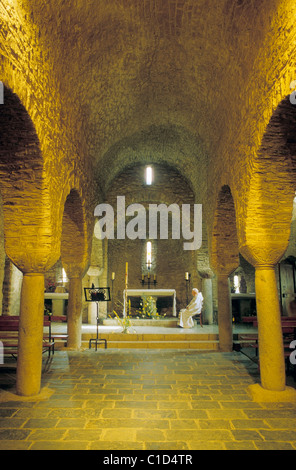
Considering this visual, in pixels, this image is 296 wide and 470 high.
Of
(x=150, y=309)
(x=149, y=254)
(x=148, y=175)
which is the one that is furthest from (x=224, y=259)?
(x=149, y=254)

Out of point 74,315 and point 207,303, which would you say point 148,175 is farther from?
point 74,315

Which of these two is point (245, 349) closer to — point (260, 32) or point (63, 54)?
point (260, 32)

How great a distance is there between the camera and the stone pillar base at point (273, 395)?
16.2 ft

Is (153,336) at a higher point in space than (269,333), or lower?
lower

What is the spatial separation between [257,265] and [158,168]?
868 centimetres

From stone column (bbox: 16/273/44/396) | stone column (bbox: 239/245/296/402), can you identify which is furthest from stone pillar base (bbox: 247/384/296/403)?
stone column (bbox: 16/273/44/396)

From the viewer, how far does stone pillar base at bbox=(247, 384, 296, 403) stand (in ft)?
16.2

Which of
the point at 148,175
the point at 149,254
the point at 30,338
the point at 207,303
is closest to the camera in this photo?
the point at 30,338

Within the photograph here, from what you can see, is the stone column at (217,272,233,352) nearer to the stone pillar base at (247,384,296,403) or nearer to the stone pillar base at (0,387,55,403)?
the stone pillar base at (247,384,296,403)

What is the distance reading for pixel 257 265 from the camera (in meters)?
5.64

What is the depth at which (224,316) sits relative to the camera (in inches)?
344

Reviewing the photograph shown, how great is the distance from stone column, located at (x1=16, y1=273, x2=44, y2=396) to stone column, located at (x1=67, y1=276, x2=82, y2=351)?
11.4 feet

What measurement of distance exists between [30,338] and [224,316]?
5383 mm

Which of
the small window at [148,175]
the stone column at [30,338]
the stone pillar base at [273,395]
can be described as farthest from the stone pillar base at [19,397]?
the small window at [148,175]
